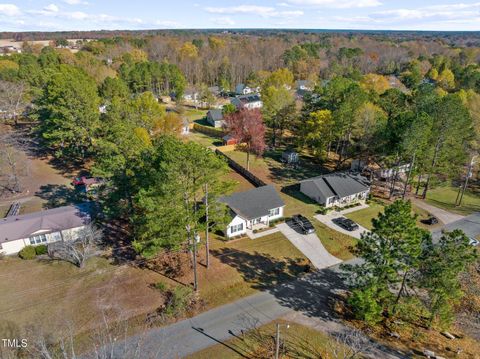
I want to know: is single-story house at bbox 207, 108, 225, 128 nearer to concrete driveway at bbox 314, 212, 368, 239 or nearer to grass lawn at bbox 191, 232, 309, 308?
concrete driveway at bbox 314, 212, 368, 239

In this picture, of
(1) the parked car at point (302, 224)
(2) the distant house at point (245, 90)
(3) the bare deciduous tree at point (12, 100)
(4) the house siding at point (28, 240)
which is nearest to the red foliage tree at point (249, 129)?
(1) the parked car at point (302, 224)

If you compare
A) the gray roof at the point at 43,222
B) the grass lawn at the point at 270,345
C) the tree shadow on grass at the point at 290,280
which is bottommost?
the tree shadow on grass at the point at 290,280

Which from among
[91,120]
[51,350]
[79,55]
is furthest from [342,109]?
[79,55]

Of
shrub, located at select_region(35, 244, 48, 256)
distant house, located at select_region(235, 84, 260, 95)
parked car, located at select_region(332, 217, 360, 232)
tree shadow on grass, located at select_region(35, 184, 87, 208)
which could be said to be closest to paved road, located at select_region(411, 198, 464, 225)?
parked car, located at select_region(332, 217, 360, 232)

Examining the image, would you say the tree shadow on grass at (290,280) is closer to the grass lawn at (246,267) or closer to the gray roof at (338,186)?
the grass lawn at (246,267)

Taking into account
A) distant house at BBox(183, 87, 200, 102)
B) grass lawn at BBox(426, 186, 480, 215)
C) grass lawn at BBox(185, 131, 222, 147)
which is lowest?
grass lawn at BBox(426, 186, 480, 215)

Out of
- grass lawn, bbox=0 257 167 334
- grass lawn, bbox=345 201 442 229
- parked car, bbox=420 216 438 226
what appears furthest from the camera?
parked car, bbox=420 216 438 226
